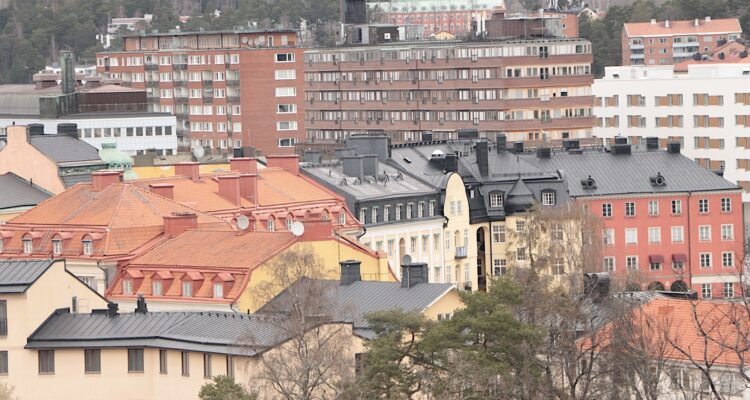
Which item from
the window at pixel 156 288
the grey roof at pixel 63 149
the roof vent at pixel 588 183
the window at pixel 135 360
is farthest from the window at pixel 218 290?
the roof vent at pixel 588 183

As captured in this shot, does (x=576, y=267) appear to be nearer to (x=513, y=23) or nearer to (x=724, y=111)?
(x=724, y=111)

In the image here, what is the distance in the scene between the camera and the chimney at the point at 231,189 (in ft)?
394

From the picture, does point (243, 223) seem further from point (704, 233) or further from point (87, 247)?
point (704, 233)

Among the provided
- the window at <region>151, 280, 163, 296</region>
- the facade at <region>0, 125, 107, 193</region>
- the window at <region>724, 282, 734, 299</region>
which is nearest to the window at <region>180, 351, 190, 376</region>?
the window at <region>151, 280, 163, 296</region>

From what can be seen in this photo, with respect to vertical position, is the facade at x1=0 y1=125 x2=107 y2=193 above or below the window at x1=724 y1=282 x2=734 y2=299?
above

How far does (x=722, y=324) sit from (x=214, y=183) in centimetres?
4782

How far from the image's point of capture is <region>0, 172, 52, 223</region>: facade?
125250mm

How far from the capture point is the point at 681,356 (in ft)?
255

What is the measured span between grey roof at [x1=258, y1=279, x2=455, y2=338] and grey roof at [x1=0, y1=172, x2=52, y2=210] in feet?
121

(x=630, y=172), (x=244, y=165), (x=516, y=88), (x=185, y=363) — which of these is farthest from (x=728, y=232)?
(x=185, y=363)

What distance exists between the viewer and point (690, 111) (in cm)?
18350

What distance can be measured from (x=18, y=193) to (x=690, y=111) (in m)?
69.6

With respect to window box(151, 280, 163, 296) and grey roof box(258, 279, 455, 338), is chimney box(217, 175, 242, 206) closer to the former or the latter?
window box(151, 280, 163, 296)

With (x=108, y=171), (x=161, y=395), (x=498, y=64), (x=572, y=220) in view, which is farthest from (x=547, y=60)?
(x=161, y=395)
